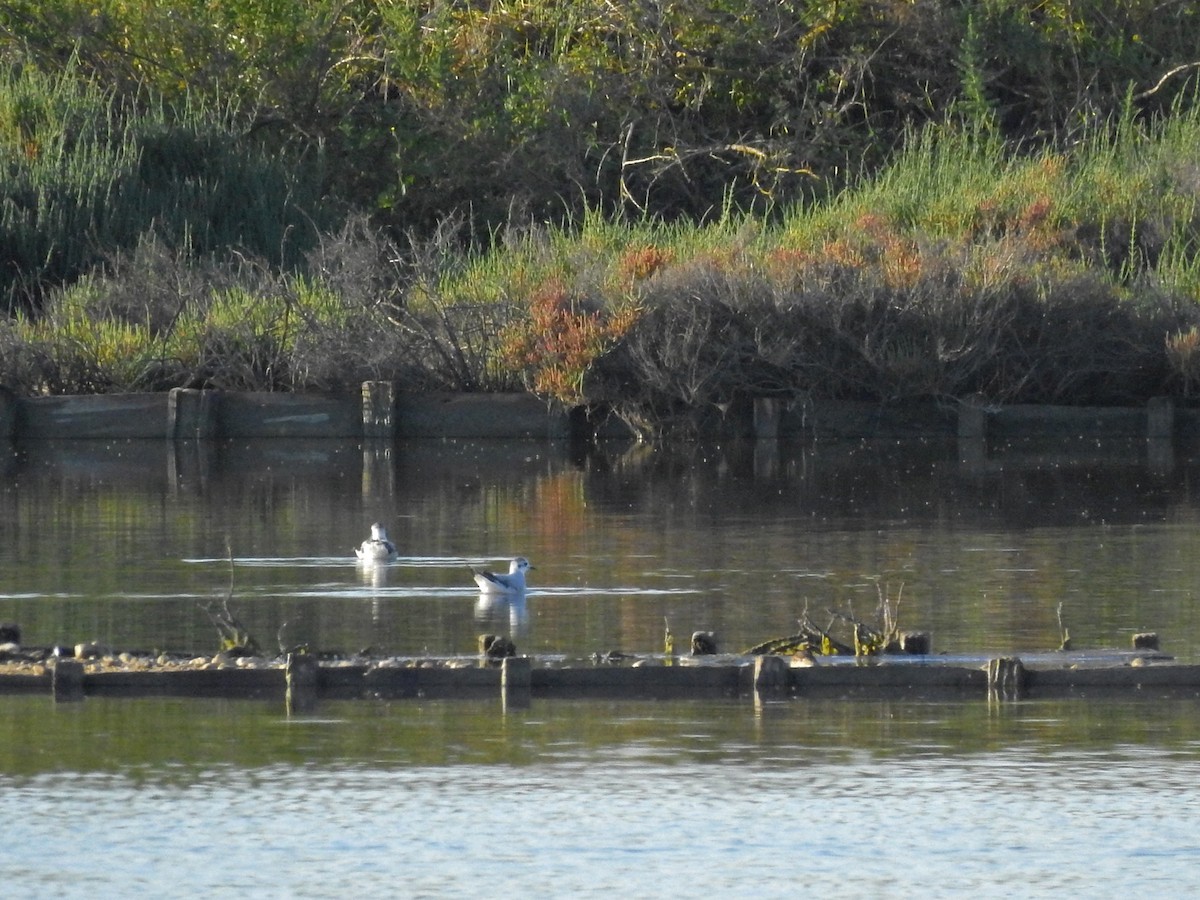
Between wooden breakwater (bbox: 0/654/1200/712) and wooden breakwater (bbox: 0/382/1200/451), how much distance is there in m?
15.5

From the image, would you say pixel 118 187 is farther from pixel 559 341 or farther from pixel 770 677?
pixel 770 677

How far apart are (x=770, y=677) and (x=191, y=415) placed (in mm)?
16747

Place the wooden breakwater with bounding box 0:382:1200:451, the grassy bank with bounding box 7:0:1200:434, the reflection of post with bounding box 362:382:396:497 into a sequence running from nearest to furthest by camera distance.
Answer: the wooden breakwater with bounding box 0:382:1200:451
the reflection of post with bounding box 362:382:396:497
the grassy bank with bounding box 7:0:1200:434

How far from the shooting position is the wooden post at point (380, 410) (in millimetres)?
26281

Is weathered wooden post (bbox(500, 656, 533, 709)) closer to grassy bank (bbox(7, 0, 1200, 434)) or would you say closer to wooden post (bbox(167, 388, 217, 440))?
grassy bank (bbox(7, 0, 1200, 434))

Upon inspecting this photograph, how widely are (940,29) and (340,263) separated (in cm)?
998

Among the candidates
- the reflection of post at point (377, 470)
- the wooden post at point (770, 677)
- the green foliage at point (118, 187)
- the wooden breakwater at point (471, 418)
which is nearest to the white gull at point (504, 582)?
the wooden post at point (770, 677)

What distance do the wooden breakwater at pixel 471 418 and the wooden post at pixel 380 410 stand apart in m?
0.01

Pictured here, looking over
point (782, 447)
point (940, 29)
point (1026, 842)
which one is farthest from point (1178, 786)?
point (940, 29)

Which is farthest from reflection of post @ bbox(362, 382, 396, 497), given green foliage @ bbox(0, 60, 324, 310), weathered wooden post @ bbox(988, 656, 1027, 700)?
weathered wooden post @ bbox(988, 656, 1027, 700)

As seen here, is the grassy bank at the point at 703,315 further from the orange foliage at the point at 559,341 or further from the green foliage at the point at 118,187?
the green foliage at the point at 118,187

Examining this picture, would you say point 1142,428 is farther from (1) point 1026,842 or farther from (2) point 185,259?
(1) point 1026,842

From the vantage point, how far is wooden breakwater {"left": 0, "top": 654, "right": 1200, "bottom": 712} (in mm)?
10328

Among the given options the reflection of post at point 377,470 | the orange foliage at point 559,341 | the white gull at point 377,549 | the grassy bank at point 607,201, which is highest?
the grassy bank at point 607,201
